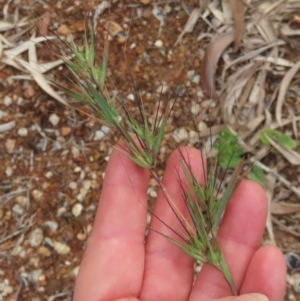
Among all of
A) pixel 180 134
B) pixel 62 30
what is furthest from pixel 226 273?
pixel 62 30

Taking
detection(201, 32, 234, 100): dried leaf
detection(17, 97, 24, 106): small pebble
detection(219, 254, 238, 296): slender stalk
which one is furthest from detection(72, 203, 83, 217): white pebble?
detection(219, 254, 238, 296): slender stalk

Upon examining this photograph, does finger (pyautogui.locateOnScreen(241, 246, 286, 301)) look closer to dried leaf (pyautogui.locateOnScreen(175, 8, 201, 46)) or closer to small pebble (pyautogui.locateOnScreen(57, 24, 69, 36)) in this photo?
Result: dried leaf (pyautogui.locateOnScreen(175, 8, 201, 46))

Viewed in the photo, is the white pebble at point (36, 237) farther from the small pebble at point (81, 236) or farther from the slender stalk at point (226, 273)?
the slender stalk at point (226, 273)

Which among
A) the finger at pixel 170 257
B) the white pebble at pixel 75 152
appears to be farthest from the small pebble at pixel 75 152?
the finger at pixel 170 257

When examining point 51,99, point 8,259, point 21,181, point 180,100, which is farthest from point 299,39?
point 8,259

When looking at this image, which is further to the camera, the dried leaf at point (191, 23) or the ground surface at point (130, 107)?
the dried leaf at point (191, 23)

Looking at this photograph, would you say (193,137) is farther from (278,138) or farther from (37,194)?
(37,194)

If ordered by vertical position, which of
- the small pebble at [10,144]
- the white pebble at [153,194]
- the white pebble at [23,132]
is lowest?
the white pebble at [153,194]
